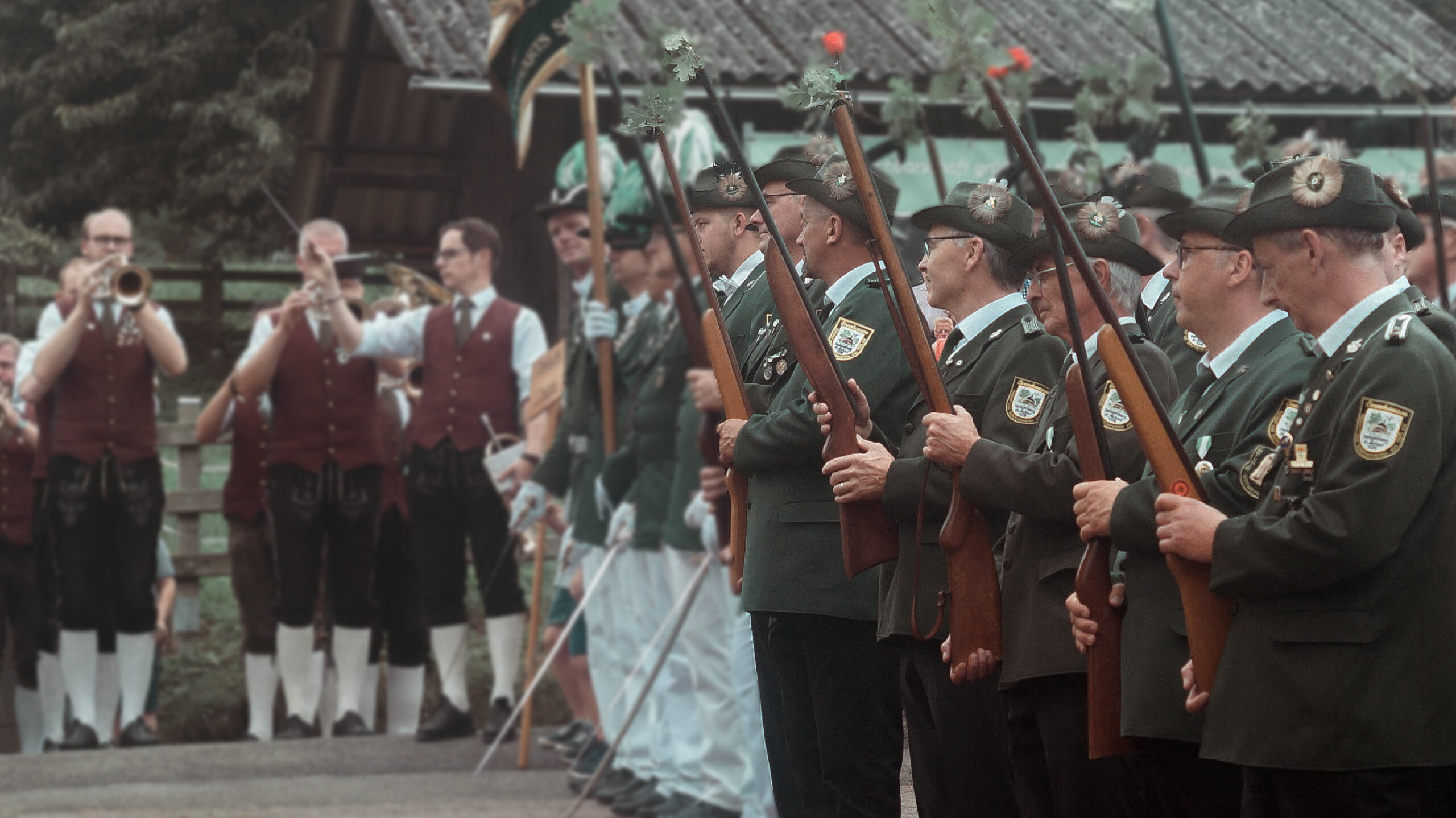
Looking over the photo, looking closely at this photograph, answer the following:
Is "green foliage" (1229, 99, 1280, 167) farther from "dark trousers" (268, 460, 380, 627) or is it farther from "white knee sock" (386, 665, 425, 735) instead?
"white knee sock" (386, 665, 425, 735)

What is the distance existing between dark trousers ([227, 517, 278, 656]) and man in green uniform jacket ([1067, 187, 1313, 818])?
21.4 ft

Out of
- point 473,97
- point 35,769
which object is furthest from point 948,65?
point 473,97

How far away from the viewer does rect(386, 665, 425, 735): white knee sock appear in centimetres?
934

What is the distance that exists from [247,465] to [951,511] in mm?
6331

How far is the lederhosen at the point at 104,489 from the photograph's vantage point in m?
8.80

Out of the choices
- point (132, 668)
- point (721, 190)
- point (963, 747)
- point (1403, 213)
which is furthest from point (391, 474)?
point (1403, 213)

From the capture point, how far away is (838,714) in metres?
4.39

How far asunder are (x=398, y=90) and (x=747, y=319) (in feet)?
31.1

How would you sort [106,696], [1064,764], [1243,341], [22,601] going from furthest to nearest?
1. [22,601]
2. [106,696]
3. [1064,764]
4. [1243,341]

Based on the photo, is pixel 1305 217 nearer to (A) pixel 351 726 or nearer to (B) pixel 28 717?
(A) pixel 351 726

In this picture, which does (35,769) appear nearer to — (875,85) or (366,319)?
(366,319)

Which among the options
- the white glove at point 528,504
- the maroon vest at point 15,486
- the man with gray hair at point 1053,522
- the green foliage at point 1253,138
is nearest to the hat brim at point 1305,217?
the man with gray hair at point 1053,522

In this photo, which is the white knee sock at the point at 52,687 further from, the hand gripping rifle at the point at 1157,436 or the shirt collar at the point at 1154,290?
the hand gripping rifle at the point at 1157,436

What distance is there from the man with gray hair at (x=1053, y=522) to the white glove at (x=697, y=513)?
2.71 m
